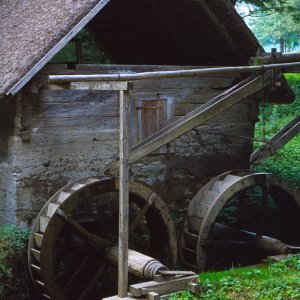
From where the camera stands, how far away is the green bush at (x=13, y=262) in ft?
29.5

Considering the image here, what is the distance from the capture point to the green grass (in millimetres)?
7402

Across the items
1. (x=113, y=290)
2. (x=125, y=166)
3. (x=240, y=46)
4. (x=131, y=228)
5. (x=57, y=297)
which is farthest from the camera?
(x=240, y=46)

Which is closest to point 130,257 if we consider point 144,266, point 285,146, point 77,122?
point 144,266

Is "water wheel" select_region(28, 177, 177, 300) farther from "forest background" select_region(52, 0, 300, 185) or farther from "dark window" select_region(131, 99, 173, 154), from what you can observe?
"forest background" select_region(52, 0, 300, 185)

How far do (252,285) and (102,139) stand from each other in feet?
11.3

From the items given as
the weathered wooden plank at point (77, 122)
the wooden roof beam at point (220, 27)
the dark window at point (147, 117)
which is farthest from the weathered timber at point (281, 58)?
the weathered wooden plank at point (77, 122)

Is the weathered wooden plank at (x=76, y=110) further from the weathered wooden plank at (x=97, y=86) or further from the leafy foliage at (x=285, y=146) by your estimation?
the leafy foliage at (x=285, y=146)

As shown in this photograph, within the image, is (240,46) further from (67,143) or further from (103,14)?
(67,143)

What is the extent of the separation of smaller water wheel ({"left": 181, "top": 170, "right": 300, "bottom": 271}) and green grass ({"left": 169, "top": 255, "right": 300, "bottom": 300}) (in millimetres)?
1243

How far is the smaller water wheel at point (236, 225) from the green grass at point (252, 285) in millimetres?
1243

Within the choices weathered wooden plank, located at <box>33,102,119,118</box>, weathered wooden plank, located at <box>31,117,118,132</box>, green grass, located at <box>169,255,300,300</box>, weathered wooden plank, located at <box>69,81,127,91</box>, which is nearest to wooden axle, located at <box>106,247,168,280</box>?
green grass, located at <box>169,255,300,300</box>

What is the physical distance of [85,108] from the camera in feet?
32.5

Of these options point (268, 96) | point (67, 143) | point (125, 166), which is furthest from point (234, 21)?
point (125, 166)

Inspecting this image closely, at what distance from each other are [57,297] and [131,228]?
140 cm
